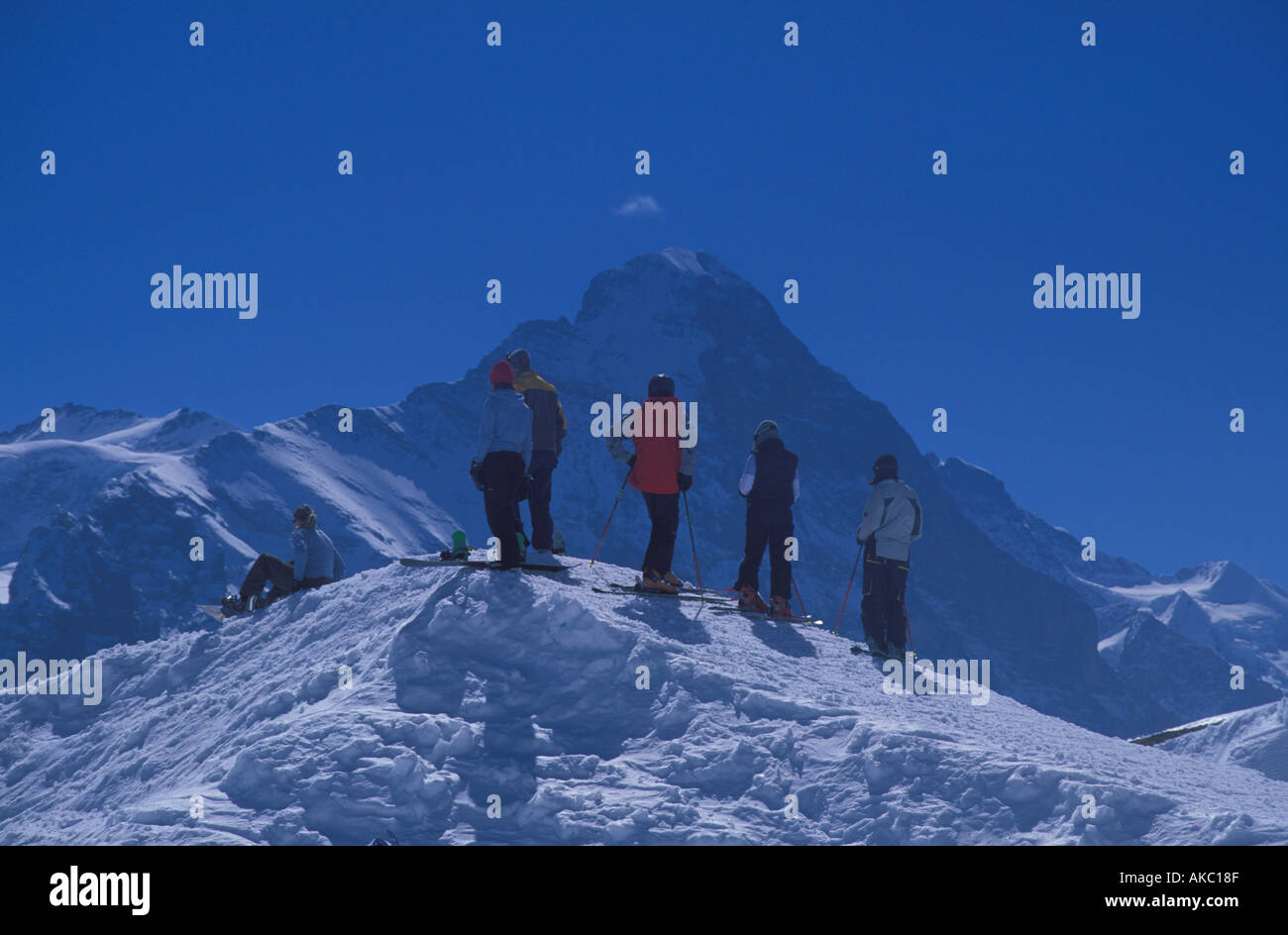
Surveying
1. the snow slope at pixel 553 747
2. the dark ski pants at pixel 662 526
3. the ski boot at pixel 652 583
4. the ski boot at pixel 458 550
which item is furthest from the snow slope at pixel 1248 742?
the ski boot at pixel 458 550

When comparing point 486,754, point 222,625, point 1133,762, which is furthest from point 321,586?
point 1133,762

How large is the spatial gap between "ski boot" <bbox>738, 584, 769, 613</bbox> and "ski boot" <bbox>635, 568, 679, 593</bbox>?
104cm

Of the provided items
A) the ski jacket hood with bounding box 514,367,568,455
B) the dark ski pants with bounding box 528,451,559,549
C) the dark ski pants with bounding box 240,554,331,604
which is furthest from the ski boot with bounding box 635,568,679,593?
the dark ski pants with bounding box 240,554,331,604

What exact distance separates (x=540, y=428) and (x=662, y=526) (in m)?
2.43

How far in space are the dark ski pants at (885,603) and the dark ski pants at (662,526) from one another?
2624 mm

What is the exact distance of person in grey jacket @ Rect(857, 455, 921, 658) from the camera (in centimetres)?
1568

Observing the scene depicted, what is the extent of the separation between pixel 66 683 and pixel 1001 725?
12304 millimetres

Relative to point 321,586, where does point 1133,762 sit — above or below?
below

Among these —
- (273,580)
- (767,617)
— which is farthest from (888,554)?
(273,580)

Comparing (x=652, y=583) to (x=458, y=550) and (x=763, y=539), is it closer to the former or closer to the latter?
(x=763, y=539)

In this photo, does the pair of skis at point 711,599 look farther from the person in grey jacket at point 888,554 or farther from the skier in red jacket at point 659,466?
the person in grey jacket at point 888,554

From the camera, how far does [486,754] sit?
1111cm

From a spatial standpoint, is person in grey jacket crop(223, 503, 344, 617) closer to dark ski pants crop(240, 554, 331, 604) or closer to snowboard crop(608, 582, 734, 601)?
dark ski pants crop(240, 554, 331, 604)
